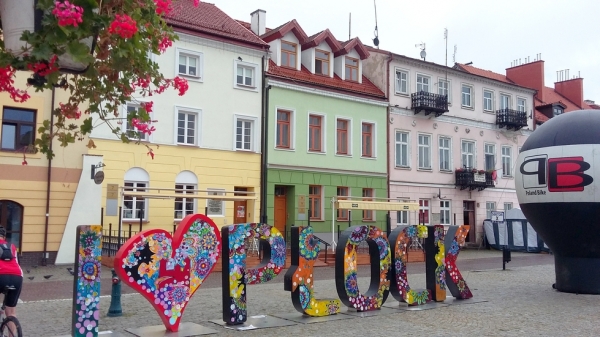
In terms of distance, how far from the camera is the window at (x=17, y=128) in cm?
1986

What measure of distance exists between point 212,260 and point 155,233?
3.90 ft

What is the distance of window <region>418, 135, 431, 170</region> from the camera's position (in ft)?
102

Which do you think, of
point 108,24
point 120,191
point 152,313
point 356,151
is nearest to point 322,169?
point 356,151

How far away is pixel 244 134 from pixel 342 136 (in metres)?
5.59

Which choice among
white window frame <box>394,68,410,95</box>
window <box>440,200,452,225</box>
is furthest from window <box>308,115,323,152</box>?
window <box>440,200,452,225</box>

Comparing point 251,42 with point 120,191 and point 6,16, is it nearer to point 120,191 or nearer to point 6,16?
point 120,191

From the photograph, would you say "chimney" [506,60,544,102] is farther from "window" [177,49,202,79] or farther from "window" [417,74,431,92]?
"window" [177,49,202,79]

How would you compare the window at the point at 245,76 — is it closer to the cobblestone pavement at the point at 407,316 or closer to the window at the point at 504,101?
the cobblestone pavement at the point at 407,316

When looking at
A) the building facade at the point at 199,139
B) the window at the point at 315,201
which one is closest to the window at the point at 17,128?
the building facade at the point at 199,139

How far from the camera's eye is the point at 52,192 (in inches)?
805

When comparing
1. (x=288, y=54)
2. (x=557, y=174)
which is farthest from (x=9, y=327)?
(x=288, y=54)

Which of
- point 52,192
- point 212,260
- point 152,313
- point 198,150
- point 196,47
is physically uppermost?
point 196,47

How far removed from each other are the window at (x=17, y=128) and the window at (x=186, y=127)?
5.26m

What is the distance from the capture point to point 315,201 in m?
27.0
